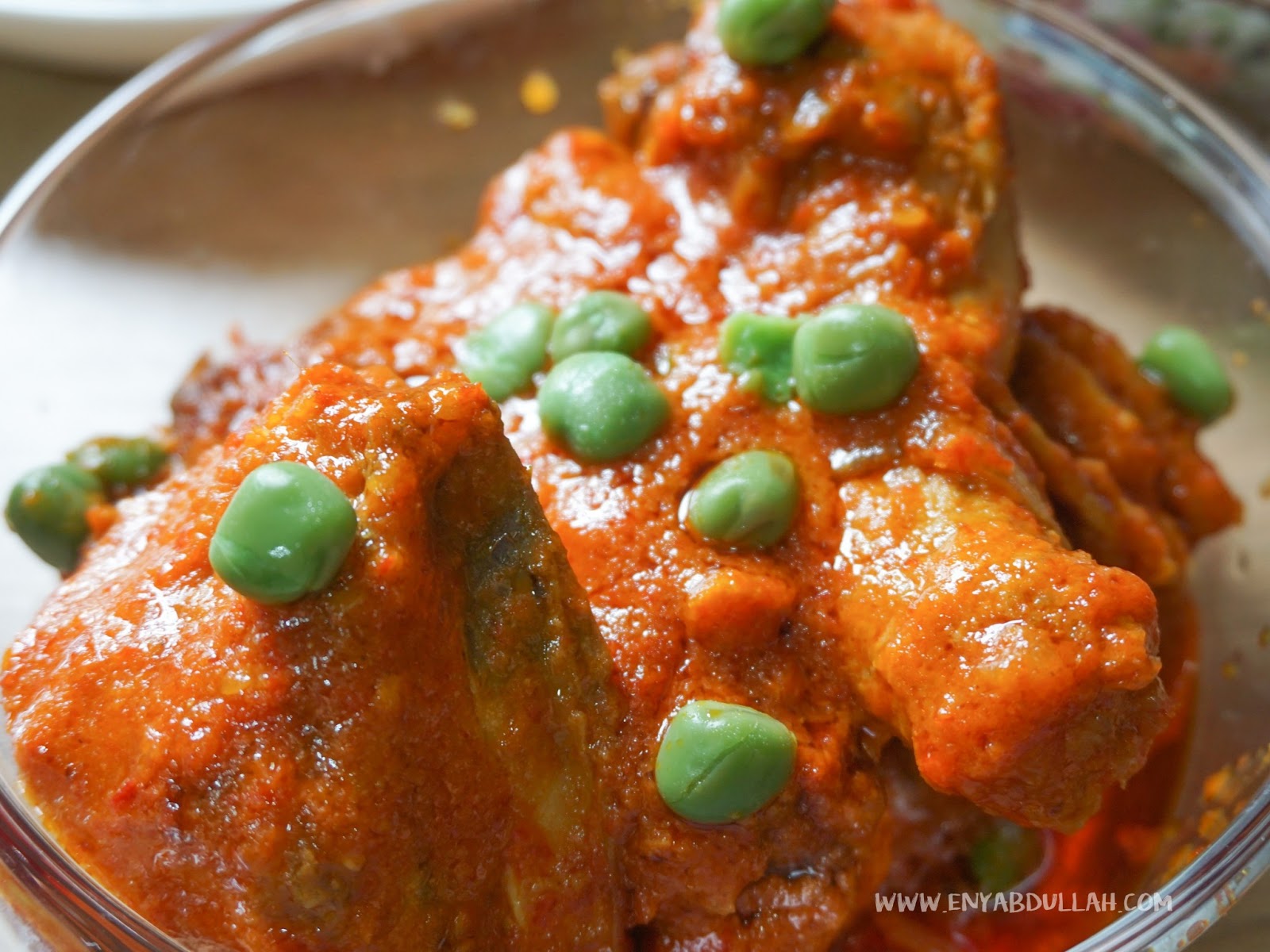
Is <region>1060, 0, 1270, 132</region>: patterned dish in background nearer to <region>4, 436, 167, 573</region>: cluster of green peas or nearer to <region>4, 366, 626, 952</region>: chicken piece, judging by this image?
<region>4, 366, 626, 952</region>: chicken piece

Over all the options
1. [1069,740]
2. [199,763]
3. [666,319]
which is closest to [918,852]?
[1069,740]

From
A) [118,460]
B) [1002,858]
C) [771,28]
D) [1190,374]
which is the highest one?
[771,28]

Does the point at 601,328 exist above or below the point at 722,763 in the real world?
above

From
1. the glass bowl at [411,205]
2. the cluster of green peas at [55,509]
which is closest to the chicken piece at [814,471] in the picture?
the cluster of green peas at [55,509]

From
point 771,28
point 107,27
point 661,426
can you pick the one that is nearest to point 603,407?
point 661,426

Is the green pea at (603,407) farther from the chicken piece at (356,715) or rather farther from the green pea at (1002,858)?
the green pea at (1002,858)

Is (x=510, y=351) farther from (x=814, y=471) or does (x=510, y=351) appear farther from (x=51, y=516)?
(x=51, y=516)
